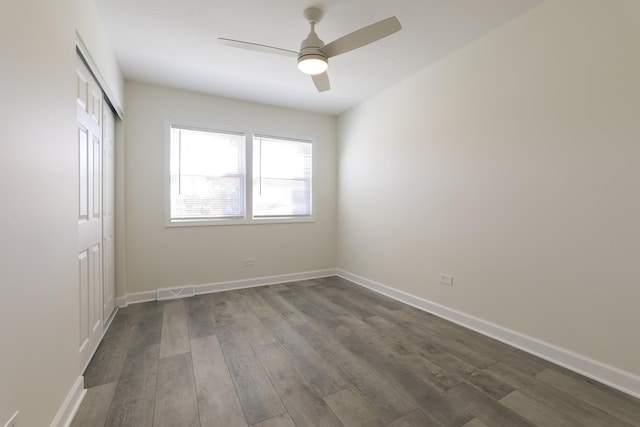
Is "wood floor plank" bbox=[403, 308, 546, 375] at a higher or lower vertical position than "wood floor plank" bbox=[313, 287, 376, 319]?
lower

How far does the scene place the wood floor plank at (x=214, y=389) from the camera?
1.56 m

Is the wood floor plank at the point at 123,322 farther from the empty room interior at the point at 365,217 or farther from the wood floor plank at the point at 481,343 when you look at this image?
the wood floor plank at the point at 481,343

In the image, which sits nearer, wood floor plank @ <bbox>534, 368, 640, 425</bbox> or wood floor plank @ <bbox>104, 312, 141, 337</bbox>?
wood floor plank @ <bbox>534, 368, 640, 425</bbox>

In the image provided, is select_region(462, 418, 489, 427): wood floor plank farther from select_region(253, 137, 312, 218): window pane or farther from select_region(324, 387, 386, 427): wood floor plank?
select_region(253, 137, 312, 218): window pane

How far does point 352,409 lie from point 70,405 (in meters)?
1.57

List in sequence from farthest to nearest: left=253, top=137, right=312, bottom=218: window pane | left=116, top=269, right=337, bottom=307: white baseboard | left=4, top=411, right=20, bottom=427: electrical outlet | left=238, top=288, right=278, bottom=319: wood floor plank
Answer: left=253, top=137, right=312, bottom=218: window pane
left=116, top=269, right=337, bottom=307: white baseboard
left=238, top=288, right=278, bottom=319: wood floor plank
left=4, top=411, right=20, bottom=427: electrical outlet

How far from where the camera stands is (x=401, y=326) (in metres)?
2.76

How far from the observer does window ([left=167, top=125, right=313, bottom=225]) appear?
3711 mm

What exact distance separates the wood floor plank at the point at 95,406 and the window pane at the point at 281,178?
2.65m

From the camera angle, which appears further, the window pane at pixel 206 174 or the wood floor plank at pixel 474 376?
the window pane at pixel 206 174

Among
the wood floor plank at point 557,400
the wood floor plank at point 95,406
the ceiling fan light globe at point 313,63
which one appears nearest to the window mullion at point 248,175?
the ceiling fan light globe at point 313,63

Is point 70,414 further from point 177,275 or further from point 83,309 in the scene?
point 177,275

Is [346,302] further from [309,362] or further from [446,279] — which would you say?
[309,362]

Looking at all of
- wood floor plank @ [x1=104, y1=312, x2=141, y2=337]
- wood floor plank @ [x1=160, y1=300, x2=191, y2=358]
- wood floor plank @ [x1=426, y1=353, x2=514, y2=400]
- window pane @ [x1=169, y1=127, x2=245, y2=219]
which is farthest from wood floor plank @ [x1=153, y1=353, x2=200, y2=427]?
window pane @ [x1=169, y1=127, x2=245, y2=219]
